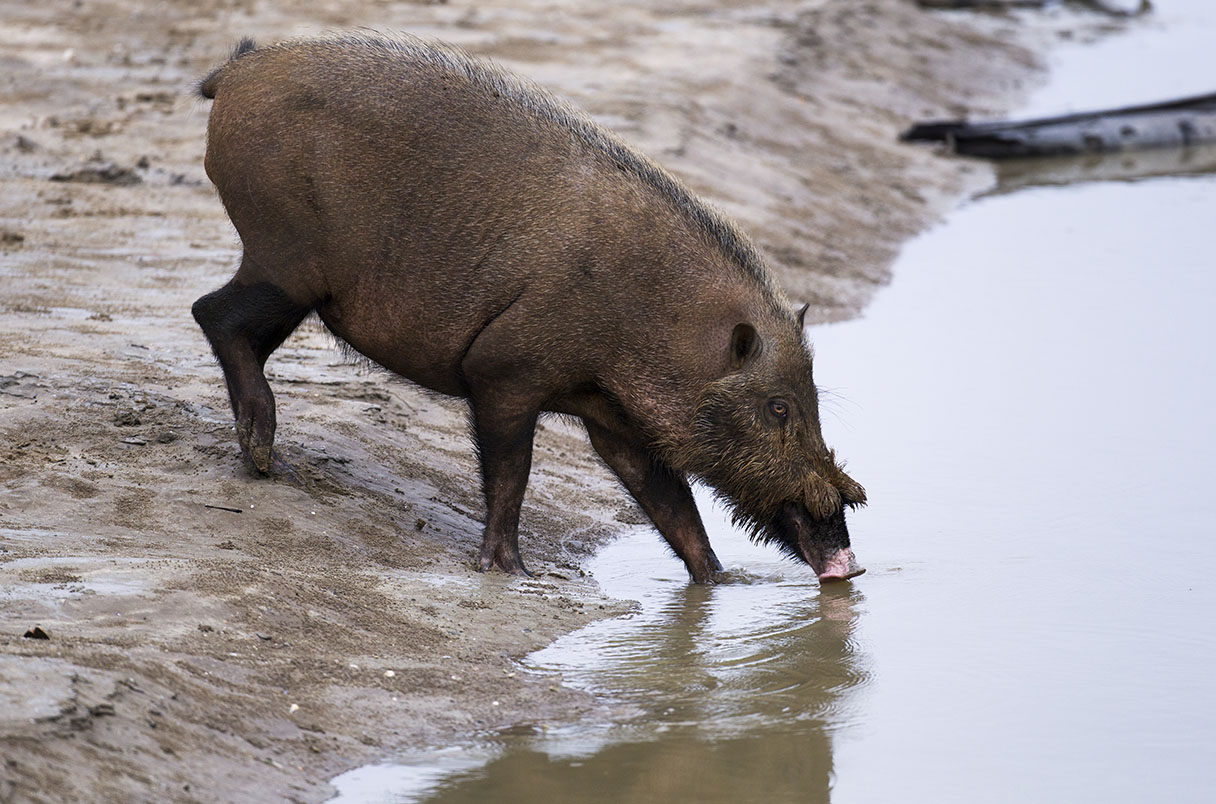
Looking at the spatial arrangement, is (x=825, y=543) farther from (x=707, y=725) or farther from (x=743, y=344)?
(x=707, y=725)

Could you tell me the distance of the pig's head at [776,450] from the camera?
20.7ft

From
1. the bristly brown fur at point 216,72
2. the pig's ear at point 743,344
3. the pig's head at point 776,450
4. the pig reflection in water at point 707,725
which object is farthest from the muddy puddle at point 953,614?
the bristly brown fur at point 216,72

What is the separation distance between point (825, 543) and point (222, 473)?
249cm

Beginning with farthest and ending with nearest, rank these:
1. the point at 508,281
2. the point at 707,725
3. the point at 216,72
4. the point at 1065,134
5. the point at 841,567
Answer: the point at 1065,134, the point at 216,72, the point at 841,567, the point at 508,281, the point at 707,725

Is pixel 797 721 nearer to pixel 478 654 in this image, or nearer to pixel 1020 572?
pixel 478 654

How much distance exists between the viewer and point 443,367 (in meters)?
6.51

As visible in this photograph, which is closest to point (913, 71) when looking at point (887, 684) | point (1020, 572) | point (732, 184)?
point (732, 184)

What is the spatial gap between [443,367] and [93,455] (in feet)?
4.87

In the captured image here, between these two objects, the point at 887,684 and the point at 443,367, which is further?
the point at 443,367

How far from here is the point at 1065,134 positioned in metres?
17.2

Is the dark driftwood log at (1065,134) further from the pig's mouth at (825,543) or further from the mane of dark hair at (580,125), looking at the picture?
the pig's mouth at (825,543)

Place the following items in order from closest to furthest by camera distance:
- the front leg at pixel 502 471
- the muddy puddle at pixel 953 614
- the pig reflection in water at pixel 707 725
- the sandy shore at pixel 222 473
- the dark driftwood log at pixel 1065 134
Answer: the sandy shore at pixel 222 473 < the pig reflection in water at pixel 707 725 < the muddy puddle at pixel 953 614 < the front leg at pixel 502 471 < the dark driftwood log at pixel 1065 134

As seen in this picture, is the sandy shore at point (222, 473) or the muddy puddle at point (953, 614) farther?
the muddy puddle at point (953, 614)

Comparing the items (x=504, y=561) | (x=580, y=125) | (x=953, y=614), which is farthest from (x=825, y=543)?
(x=580, y=125)
